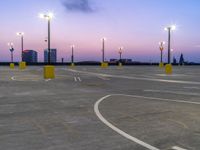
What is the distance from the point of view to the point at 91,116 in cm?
1059

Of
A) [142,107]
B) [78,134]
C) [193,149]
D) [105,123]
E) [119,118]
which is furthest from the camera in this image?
[142,107]

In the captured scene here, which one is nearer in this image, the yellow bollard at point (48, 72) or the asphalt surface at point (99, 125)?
the asphalt surface at point (99, 125)

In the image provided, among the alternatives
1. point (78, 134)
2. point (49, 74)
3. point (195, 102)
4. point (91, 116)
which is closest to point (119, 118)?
point (91, 116)

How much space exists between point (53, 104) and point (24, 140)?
19.8 feet

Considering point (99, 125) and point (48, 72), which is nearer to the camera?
point (99, 125)

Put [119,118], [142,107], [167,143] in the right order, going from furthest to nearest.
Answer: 1. [142,107]
2. [119,118]
3. [167,143]

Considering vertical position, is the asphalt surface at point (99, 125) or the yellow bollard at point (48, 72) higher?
the yellow bollard at point (48, 72)

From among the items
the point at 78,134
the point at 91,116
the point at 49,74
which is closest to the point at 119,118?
the point at 91,116

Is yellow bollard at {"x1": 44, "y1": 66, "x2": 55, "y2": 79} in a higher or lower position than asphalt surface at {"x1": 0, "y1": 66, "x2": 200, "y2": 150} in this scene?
higher

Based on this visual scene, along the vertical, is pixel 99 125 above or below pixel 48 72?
below

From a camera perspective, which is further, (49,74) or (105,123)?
(49,74)

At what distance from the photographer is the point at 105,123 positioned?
9453mm

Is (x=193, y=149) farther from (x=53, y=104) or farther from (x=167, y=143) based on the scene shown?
(x=53, y=104)

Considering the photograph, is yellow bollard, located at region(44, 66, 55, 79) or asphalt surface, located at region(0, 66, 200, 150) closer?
asphalt surface, located at region(0, 66, 200, 150)
